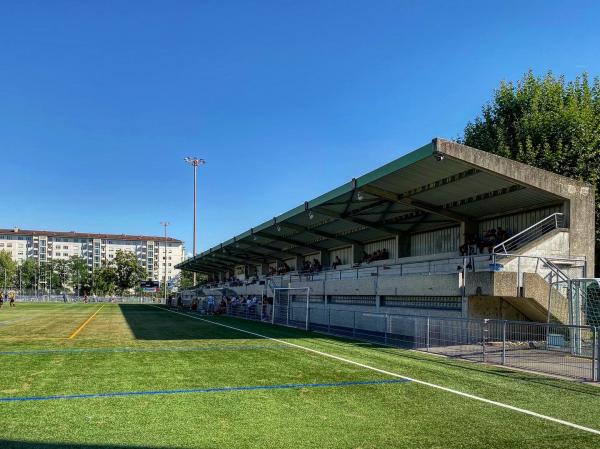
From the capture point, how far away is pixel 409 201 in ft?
83.3

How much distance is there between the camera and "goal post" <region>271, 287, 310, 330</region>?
27627 millimetres

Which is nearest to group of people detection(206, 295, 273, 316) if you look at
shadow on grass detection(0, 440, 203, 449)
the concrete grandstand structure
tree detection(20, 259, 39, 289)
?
the concrete grandstand structure

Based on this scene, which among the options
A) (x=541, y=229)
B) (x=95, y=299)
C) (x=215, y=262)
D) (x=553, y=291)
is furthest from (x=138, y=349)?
(x=95, y=299)

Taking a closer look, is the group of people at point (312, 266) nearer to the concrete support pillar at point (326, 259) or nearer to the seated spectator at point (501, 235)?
the concrete support pillar at point (326, 259)

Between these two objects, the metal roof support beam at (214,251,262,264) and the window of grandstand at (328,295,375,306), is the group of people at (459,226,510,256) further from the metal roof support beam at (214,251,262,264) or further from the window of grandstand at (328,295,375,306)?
the metal roof support beam at (214,251,262,264)

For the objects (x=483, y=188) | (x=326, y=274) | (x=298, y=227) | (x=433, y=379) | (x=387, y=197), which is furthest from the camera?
(x=298, y=227)

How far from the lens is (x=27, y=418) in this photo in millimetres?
7090

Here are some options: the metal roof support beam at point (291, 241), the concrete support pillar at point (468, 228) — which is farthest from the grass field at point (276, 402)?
the metal roof support beam at point (291, 241)

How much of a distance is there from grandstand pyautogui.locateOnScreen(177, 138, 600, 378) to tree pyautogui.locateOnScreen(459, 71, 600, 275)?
676cm

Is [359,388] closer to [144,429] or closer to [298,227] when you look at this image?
[144,429]

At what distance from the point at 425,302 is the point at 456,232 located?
24.5 feet

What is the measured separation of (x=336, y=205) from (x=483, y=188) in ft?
29.3

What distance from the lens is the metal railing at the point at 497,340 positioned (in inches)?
495

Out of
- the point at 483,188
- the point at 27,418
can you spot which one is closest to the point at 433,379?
the point at 27,418
